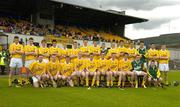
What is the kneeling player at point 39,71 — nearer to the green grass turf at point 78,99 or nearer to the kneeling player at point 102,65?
the green grass turf at point 78,99

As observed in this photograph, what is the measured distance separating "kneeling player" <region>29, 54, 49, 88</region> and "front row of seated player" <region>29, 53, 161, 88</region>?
185 mm

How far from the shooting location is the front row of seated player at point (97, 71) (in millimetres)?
15883

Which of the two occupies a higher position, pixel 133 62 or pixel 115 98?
pixel 133 62

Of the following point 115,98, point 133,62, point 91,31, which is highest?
point 91,31

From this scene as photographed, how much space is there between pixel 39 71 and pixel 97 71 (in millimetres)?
2490

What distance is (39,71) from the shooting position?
609 inches

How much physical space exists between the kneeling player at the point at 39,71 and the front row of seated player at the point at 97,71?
18 centimetres

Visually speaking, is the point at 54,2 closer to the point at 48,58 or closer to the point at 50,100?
the point at 48,58

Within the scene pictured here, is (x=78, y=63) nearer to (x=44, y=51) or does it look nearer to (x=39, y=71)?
(x=44, y=51)

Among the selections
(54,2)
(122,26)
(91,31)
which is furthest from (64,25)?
(122,26)

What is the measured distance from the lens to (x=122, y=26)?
54.6 meters

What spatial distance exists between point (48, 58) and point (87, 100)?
18.2 ft

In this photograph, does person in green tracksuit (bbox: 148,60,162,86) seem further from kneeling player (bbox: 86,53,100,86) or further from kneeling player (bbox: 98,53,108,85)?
kneeling player (bbox: 86,53,100,86)

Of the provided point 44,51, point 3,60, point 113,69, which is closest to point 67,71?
point 44,51
